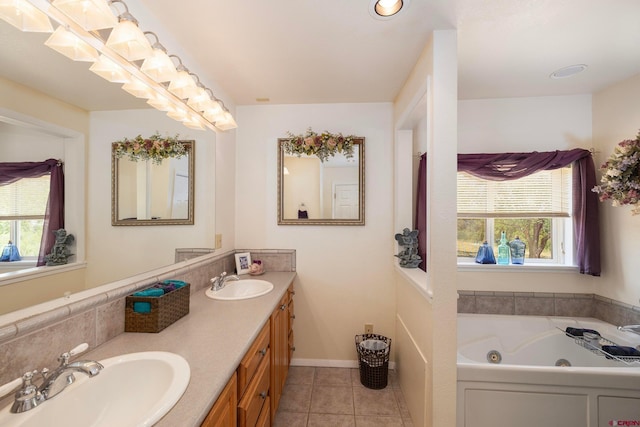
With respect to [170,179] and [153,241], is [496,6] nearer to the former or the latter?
[170,179]

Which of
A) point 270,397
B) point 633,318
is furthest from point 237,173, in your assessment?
point 633,318

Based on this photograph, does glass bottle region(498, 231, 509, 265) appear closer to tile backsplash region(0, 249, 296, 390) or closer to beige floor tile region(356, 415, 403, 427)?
beige floor tile region(356, 415, 403, 427)

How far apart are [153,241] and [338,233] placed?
1.45 m

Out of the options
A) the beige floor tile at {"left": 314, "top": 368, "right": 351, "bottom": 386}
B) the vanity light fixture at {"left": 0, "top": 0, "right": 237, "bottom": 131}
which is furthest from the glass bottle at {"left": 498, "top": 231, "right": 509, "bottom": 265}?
the vanity light fixture at {"left": 0, "top": 0, "right": 237, "bottom": 131}

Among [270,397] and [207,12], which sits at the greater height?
[207,12]

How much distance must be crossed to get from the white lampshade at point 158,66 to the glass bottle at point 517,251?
9.35 feet

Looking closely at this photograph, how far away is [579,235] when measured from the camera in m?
2.04

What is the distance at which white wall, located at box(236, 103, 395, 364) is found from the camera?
7.48ft

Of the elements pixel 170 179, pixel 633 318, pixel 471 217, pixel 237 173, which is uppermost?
pixel 237 173

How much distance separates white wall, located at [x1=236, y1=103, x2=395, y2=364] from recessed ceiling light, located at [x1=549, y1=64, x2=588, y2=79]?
3.96ft

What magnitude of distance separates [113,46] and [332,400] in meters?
2.47

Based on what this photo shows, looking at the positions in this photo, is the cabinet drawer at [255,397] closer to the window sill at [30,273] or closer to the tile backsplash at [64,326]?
the tile backsplash at [64,326]

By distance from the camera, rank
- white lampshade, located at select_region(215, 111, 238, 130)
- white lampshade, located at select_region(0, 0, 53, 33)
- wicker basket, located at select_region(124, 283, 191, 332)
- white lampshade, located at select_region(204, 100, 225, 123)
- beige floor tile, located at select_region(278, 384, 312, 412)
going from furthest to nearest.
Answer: beige floor tile, located at select_region(278, 384, 312, 412), white lampshade, located at select_region(215, 111, 238, 130), white lampshade, located at select_region(204, 100, 225, 123), wicker basket, located at select_region(124, 283, 191, 332), white lampshade, located at select_region(0, 0, 53, 33)

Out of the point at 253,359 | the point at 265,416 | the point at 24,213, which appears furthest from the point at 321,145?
the point at 265,416
